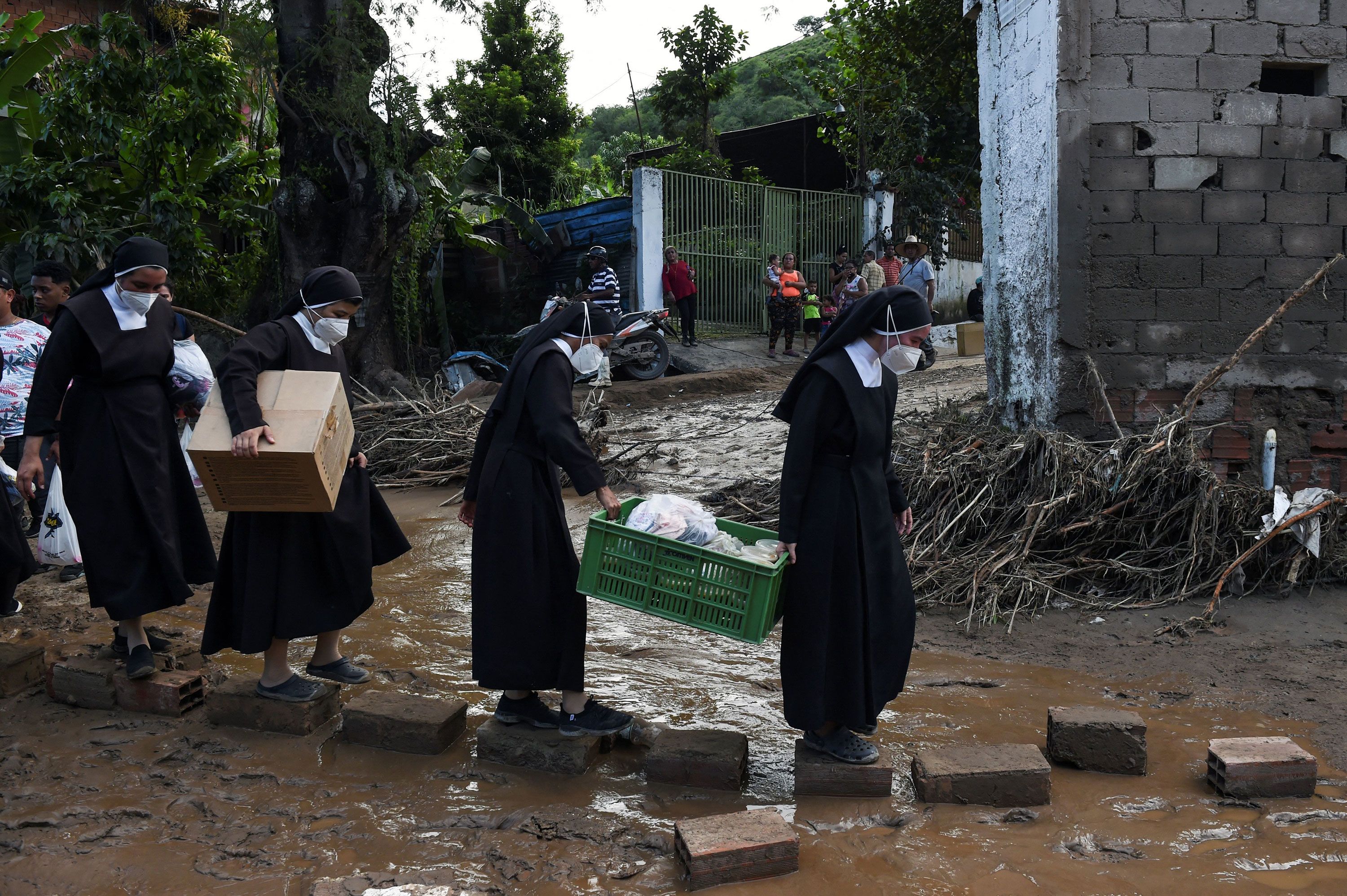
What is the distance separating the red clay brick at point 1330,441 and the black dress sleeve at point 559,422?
5.53m

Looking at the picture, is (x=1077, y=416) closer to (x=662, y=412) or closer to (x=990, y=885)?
(x=990, y=885)

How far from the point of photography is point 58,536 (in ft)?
17.5

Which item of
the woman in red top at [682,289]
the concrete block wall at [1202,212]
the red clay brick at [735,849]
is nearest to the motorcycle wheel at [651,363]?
the woman in red top at [682,289]

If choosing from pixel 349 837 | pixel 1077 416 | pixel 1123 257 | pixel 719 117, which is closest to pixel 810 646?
pixel 349 837

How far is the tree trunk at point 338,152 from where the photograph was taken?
10.2 meters

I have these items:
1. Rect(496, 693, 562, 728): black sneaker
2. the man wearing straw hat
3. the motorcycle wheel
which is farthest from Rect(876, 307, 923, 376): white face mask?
the motorcycle wheel

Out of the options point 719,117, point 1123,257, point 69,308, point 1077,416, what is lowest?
point 1077,416

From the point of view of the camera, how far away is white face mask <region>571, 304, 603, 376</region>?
3.92 metres

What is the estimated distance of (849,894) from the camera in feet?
9.60

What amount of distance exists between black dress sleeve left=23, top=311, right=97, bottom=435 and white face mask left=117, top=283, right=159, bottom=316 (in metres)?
0.20

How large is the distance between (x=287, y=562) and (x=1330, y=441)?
21.9 ft

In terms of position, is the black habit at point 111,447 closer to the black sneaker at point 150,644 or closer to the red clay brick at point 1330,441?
the black sneaker at point 150,644

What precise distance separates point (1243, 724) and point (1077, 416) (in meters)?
2.88

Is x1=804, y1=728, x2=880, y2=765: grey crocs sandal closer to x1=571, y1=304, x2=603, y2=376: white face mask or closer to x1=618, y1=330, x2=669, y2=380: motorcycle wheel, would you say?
x1=571, y1=304, x2=603, y2=376: white face mask
